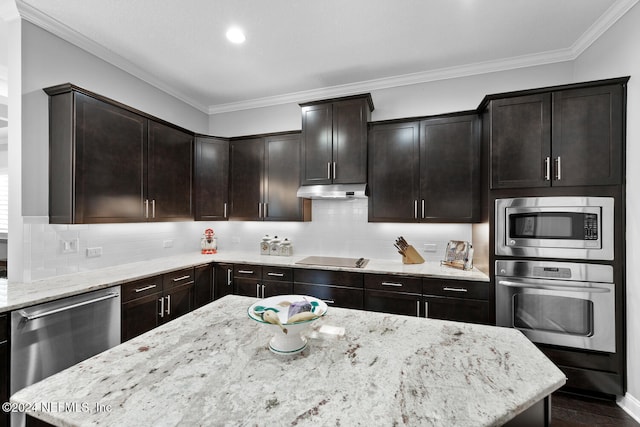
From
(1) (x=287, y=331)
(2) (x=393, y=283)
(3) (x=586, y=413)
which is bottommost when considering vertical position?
(3) (x=586, y=413)

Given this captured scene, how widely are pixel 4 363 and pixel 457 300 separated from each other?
3.13m

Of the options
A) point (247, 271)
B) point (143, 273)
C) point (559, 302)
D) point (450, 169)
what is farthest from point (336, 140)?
point (559, 302)

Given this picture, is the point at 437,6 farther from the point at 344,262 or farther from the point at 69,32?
the point at 69,32

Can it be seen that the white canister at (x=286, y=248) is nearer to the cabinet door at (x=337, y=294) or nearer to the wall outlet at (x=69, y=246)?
the cabinet door at (x=337, y=294)

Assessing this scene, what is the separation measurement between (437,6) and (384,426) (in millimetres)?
2598

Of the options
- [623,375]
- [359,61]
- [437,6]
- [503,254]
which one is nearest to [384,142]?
[359,61]

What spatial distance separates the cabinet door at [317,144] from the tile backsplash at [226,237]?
19.5 inches

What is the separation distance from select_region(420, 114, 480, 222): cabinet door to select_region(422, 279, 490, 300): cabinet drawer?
62cm

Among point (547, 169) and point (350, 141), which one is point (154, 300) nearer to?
point (350, 141)

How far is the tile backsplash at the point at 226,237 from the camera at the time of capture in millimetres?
2363

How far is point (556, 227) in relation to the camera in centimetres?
227

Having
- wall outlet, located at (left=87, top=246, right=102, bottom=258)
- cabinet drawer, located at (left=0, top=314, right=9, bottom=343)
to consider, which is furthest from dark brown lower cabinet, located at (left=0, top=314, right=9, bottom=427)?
wall outlet, located at (left=87, top=246, right=102, bottom=258)

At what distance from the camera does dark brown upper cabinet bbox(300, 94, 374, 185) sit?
121 inches

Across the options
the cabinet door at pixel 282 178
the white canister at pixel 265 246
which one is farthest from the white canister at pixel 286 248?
the cabinet door at pixel 282 178
